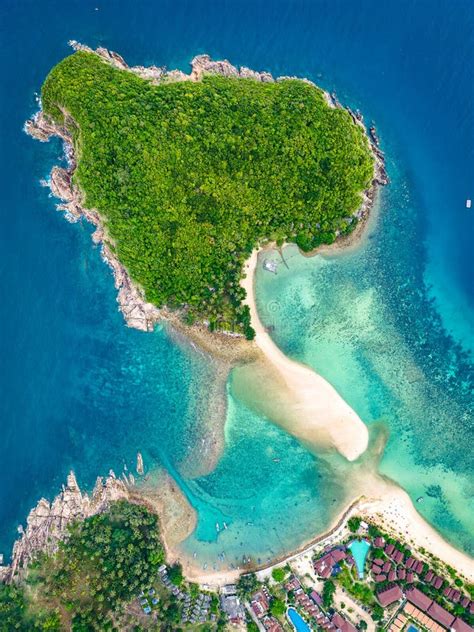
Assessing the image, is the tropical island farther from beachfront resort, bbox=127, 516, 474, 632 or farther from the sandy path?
the sandy path

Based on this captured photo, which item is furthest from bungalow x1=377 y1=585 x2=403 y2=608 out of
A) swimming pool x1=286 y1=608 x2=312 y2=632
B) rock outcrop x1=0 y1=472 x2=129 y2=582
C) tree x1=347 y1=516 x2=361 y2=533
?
rock outcrop x1=0 y1=472 x2=129 y2=582

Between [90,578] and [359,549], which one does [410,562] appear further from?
[90,578]

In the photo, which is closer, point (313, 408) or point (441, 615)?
point (441, 615)

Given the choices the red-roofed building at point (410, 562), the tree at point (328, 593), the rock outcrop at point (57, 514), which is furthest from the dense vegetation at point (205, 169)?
the red-roofed building at point (410, 562)

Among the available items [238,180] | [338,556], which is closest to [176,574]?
[338,556]

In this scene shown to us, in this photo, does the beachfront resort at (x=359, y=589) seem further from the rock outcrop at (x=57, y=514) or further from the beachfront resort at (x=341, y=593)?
the rock outcrop at (x=57, y=514)

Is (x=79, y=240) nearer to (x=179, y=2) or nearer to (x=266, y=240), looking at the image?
(x=266, y=240)
